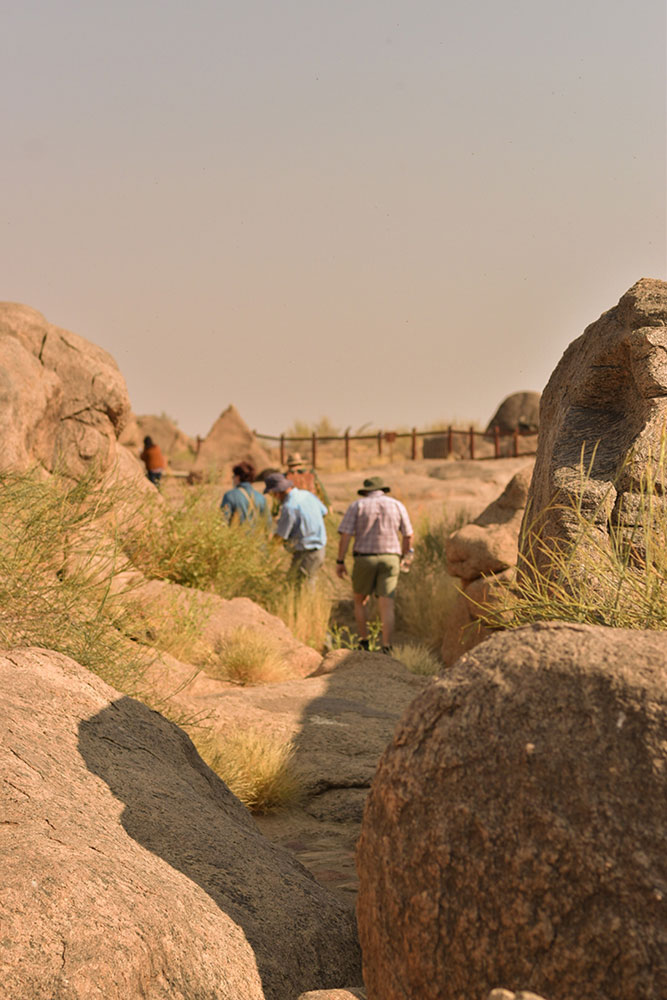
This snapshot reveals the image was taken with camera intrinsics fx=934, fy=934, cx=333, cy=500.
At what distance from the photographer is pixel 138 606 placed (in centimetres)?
700

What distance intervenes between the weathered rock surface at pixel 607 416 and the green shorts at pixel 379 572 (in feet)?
16.7

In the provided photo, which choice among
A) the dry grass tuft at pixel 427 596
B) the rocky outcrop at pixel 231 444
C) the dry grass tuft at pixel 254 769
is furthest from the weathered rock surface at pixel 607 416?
the rocky outcrop at pixel 231 444

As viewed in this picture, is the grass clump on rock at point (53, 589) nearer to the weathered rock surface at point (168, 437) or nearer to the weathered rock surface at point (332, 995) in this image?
the weathered rock surface at point (332, 995)

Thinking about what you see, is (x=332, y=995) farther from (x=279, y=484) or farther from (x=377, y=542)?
(x=279, y=484)

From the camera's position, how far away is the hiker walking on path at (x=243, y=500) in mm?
11148

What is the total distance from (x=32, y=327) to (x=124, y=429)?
178 cm

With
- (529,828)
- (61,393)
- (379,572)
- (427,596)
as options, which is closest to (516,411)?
(427,596)

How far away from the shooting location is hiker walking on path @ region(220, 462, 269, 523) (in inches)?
439

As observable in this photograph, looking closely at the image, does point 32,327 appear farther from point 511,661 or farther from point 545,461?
point 511,661

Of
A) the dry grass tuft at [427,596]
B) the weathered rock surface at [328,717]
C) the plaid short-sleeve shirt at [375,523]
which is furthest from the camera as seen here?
the dry grass tuft at [427,596]

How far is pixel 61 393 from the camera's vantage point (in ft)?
32.4

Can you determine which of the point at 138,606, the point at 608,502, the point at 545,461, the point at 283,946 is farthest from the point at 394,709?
the point at 283,946

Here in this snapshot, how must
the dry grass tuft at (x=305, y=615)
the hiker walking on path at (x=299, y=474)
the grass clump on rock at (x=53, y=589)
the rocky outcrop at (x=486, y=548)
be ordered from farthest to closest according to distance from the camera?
1. the hiker walking on path at (x=299, y=474)
2. the dry grass tuft at (x=305, y=615)
3. the rocky outcrop at (x=486, y=548)
4. the grass clump on rock at (x=53, y=589)

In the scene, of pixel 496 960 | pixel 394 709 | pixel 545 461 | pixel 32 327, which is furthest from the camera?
pixel 32 327
